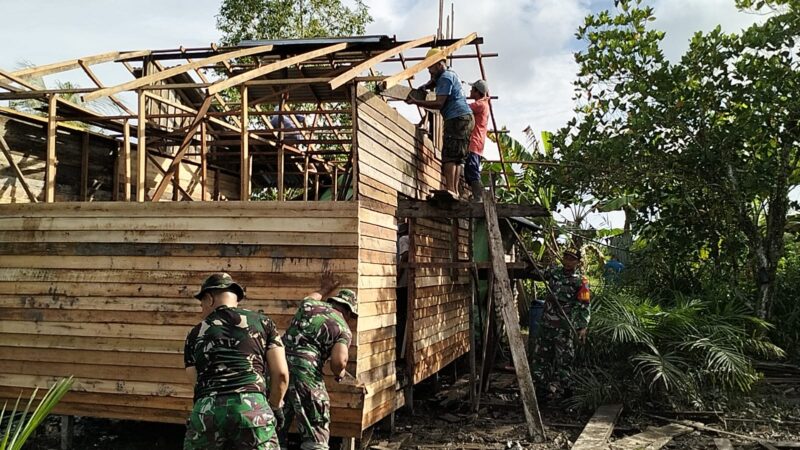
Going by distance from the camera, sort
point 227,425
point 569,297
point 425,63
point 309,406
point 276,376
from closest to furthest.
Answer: point 227,425
point 276,376
point 309,406
point 425,63
point 569,297

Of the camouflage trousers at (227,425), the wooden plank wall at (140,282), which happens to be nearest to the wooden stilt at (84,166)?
the wooden plank wall at (140,282)

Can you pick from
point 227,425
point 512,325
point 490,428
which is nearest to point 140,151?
point 227,425

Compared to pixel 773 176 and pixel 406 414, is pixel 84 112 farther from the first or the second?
pixel 773 176

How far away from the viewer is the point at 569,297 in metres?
9.25

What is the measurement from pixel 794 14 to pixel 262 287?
9.14 metres

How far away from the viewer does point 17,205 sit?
6898mm

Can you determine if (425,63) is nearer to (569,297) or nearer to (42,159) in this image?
(569,297)

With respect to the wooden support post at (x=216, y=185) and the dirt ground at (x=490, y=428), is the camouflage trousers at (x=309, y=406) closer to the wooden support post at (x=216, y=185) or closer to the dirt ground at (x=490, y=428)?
the dirt ground at (x=490, y=428)

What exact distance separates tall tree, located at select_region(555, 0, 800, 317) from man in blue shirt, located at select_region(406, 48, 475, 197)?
3586 millimetres

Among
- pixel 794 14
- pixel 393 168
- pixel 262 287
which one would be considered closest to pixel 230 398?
pixel 262 287

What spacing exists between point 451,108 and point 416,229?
1691 mm

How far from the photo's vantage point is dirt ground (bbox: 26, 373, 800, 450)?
7020 mm

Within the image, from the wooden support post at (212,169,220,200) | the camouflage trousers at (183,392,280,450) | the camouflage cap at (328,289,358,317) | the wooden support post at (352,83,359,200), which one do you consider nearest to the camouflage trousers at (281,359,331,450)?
the camouflage cap at (328,289,358,317)

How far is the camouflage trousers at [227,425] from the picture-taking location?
152 inches
